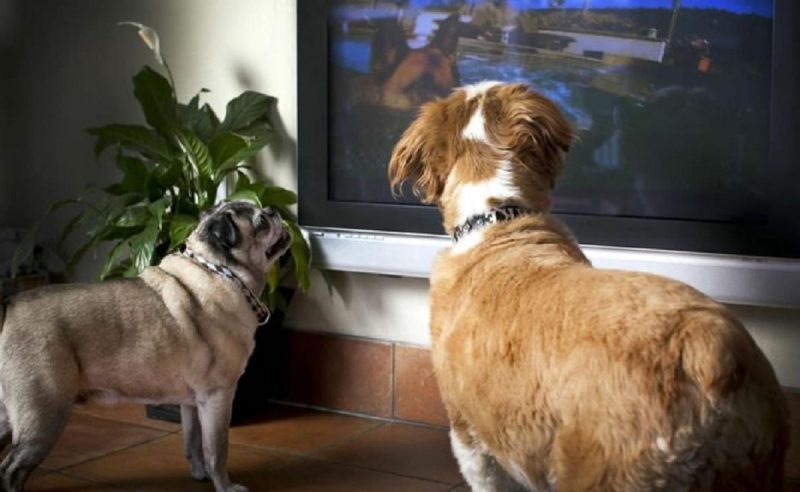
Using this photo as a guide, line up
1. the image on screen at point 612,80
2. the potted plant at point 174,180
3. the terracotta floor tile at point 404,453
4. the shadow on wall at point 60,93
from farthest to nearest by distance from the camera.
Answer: the shadow on wall at point 60,93 < the potted plant at point 174,180 < the terracotta floor tile at point 404,453 < the image on screen at point 612,80

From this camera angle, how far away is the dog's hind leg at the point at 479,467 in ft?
5.89

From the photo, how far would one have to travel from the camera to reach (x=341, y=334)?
3010 mm

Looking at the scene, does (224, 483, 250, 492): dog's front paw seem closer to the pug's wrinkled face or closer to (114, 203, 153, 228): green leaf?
the pug's wrinkled face

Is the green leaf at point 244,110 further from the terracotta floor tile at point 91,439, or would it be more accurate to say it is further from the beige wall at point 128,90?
the terracotta floor tile at point 91,439

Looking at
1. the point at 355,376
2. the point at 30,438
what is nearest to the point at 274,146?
the point at 355,376

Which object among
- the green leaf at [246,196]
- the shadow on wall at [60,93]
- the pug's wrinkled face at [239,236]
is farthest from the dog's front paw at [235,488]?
the shadow on wall at [60,93]

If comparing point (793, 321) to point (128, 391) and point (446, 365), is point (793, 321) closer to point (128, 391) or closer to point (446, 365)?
point (446, 365)

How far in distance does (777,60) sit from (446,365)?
1.04m

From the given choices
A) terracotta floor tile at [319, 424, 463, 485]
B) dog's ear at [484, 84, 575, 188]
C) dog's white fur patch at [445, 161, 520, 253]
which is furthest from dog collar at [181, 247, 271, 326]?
dog's ear at [484, 84, 575, 188]

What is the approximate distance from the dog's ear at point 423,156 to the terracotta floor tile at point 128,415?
1317mm

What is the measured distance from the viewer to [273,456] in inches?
105

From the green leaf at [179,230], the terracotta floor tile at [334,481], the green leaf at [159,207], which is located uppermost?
the green leaf at [159,207]

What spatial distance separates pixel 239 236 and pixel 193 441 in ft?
1.75

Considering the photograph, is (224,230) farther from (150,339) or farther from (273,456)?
(273,456)
